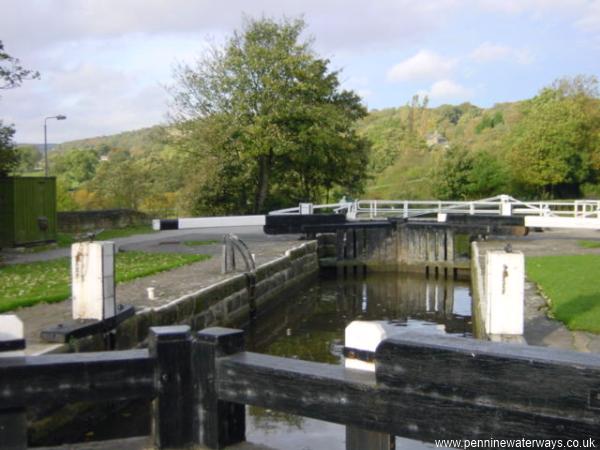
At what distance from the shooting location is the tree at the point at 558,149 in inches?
1481

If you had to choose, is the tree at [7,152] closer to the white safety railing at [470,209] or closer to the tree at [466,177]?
the white safety railing at [470,209]

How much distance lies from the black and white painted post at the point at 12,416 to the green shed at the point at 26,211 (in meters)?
13.8

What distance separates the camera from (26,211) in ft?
54.9

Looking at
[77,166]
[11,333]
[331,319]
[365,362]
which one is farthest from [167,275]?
[77,166]

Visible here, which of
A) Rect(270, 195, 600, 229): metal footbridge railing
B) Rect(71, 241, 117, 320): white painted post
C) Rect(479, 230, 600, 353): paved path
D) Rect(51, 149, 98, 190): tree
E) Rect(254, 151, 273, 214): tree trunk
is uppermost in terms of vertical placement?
Rect(51, 149, 98, 190): tree

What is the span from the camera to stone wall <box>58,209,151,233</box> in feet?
72.0

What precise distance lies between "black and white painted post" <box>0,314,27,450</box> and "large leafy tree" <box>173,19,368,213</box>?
72.8ft

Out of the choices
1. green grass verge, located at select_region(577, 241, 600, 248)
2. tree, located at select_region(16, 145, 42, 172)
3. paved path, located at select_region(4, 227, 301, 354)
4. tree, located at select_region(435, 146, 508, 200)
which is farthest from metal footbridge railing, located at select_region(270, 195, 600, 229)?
tree, located at select_region(435, 146, 508, 200)

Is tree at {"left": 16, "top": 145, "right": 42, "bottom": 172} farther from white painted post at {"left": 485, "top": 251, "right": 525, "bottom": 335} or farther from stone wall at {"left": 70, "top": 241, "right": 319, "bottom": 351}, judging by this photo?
white painted post at {"left": 485, "top": 251, "right": 525, "bottom": 335}

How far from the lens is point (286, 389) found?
3.14 meters

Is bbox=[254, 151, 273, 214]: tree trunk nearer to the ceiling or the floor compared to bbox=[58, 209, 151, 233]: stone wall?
nearer to the ceiling

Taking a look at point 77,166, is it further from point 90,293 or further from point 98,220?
point 90,293

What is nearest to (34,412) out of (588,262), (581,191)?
(588,262)

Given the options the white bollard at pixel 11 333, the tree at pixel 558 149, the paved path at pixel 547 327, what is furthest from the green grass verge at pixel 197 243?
the tree at pixel 558 149
